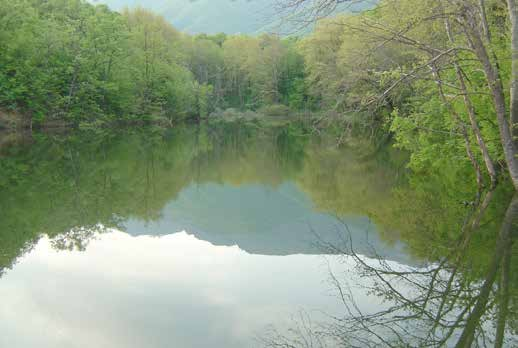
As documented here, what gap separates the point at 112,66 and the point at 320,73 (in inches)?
756

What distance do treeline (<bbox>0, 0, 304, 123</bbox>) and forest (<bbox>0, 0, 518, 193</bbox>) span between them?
129 millimetres

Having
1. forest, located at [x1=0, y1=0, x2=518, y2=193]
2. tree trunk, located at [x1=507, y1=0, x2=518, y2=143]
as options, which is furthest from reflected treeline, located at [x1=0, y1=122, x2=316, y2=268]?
tree trunk, located at [x1=507, y1=0, x2=518, y2=143]

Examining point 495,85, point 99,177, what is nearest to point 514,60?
point 495,85

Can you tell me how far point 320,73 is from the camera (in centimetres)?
4125

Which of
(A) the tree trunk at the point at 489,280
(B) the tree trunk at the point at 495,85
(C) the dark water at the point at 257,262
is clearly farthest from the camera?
(B) the tree trunk at the point at 495,85

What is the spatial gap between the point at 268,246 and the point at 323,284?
7.32 feet

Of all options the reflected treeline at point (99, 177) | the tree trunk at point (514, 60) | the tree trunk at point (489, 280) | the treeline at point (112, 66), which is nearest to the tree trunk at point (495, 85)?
the tree trunk at point (514, 60)

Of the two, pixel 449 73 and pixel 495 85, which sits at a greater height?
pixel 449 73

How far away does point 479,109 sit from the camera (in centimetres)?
1272

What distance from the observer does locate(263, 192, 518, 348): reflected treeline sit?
16.4 ft

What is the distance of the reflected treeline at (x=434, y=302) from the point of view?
4992 millimetres

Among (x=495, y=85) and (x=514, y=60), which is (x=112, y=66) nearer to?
(x=495, y=85)

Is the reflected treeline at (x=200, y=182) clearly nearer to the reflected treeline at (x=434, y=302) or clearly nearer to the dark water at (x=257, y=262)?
the dark water at (x=257, y=262)

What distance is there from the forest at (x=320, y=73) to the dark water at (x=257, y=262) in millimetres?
1657
